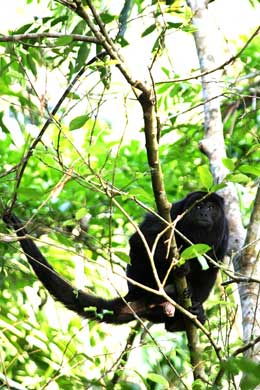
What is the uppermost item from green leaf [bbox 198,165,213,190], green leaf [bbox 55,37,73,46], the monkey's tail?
green leaf [bbox 55,37,73,46]

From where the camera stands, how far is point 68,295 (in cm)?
457

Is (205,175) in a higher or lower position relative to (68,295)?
higher

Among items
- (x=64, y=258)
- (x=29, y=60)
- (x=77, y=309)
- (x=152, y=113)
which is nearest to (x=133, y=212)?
(x=64, y=258)

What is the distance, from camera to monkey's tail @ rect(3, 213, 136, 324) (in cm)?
420

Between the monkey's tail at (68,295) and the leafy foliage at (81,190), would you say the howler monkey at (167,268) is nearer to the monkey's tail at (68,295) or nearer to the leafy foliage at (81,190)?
the monkey's tail at (68,295)

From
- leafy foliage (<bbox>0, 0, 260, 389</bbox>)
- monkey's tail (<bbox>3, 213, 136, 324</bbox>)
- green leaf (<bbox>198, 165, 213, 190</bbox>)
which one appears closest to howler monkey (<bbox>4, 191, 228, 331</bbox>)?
monkey's tail (<bbox>3, 213, 136, 324</bbox>)

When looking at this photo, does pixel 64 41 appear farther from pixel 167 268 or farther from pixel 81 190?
pixel 81 190

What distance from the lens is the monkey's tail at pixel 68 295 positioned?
4.20 metres

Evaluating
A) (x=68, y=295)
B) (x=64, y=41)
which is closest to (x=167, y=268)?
(x=68, y=295)

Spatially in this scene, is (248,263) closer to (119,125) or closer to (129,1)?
(129,1)

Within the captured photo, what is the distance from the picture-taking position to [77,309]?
4.67m

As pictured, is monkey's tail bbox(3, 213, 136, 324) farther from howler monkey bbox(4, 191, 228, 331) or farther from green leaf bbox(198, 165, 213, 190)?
green leaf bbox(198, 165, 213, 190)

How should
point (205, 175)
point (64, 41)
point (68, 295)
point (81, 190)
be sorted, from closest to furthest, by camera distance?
point (205, 175) < point (64, 41) < point (68, 295) < point (81, 190)

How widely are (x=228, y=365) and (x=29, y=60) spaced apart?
259 centimetres
